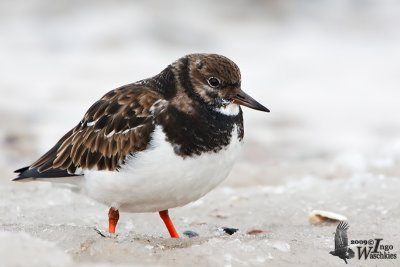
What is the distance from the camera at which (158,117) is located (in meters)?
4.46

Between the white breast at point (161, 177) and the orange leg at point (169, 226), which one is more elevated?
the white breast at point (161, 177)

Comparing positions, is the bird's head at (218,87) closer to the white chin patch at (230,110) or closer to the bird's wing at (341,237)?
the white chin patch at (230,110)

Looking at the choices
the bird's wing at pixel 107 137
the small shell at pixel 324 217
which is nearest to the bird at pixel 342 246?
the small shell at pixel 324 217

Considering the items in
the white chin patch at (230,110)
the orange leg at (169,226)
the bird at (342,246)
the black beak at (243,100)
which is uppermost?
the black beak at (243,100)

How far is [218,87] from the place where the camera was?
463 cm

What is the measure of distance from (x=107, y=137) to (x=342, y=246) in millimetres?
1469

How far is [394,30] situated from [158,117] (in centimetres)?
824

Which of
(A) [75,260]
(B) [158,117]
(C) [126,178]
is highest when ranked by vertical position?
(B) [158,117]

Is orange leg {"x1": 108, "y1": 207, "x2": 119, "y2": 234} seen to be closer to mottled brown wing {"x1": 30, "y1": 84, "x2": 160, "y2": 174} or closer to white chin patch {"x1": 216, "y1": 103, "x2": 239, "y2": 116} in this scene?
mottled brown wing {"x1": 30, "y1": 84, "x2": 160, "y2": 174}

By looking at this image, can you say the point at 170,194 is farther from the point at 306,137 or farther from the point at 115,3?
the point at 115,3

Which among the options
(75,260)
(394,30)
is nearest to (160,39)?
(394,30)

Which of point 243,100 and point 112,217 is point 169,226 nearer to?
point 112,217

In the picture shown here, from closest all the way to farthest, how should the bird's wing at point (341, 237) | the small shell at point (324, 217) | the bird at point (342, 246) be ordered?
1. the bird at point (342, 246)
2. the bird's wing at point (341, 237)
3. the small shell at point (324, 217)

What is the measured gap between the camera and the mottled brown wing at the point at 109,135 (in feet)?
14.9
